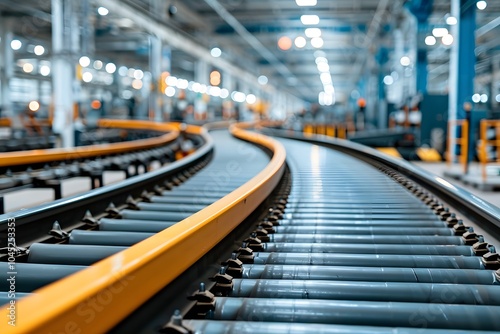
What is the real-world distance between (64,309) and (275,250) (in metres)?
1.72

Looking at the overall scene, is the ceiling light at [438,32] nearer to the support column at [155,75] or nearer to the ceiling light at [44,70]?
the support column at [155,75]

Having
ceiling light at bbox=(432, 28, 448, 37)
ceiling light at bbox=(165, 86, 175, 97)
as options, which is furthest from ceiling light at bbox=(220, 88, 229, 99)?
ceiling light at bbox=(432, 28, 448, 37)

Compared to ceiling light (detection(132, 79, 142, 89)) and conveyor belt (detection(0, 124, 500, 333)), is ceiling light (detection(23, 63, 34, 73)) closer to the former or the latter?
ceiling light (detection(132, 79, 142, 89))

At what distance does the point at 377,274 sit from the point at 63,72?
10610 millimetres

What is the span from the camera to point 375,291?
6.52 ft

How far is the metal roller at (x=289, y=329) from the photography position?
1.52 m

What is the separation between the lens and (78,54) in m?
11.3

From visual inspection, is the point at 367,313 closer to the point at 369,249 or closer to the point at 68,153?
the point at 369,249

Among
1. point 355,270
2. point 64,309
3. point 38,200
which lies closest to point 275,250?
point 355,270

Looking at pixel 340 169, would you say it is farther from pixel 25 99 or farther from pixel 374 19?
pixel 25 99

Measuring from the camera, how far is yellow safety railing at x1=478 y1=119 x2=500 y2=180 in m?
7.36

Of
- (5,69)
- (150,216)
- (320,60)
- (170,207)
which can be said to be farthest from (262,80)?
(150,216)

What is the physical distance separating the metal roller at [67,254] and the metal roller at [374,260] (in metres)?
0.73

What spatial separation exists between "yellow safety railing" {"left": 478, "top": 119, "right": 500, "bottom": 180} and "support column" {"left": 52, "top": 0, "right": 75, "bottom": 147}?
335 inches
